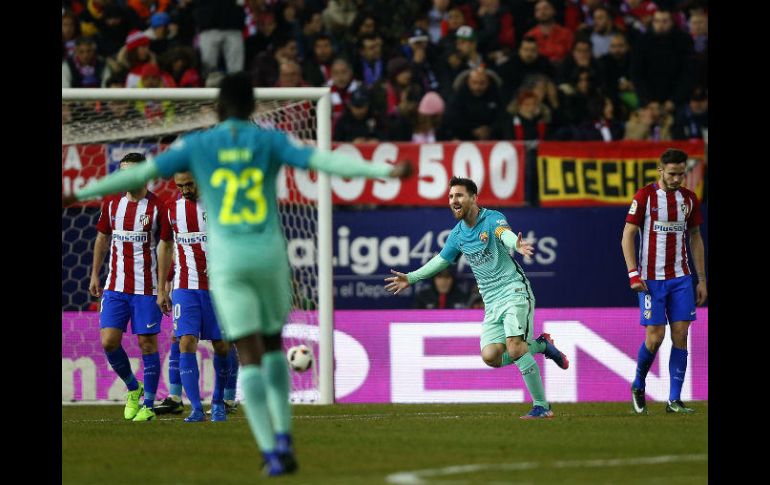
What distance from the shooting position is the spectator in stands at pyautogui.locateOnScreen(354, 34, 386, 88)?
19.1 meters

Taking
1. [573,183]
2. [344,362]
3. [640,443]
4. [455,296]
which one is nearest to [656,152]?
[573,183]

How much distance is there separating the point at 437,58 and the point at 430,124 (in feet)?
5.61

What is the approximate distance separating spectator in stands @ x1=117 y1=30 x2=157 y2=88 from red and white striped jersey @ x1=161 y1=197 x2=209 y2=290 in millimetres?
6849

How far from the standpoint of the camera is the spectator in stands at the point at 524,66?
61.1 feet

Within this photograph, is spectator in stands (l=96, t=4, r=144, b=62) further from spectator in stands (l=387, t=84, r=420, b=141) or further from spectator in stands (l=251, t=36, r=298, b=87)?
spectator in stands (l=387, t=84, r=420, b=141)

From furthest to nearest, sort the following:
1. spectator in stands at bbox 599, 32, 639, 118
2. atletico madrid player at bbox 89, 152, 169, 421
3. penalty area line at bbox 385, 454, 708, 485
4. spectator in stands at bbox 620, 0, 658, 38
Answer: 1. spectator in stands at bbox 620, 0, 658, 38
2. spectator in stands at bbox 599, 32, 639, 118
3. atletico madrid player at bbox 89, 152, 169, 421
4. penalty area line at bbox 385, 454, 708, 485

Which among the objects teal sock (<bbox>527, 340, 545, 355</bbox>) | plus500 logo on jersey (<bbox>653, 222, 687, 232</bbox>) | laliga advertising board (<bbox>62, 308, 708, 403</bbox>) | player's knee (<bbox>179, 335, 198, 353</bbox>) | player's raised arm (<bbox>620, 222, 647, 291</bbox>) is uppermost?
plus500 logo on jersey (<bbox>653, 222, 687, 232</bbox>)

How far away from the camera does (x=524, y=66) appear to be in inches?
738

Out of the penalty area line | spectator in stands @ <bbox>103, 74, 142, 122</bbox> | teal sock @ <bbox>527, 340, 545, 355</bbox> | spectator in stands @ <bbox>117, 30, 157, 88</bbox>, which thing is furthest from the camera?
spectator in stands @ <bbox>117, 30, 157, 88</bbox>

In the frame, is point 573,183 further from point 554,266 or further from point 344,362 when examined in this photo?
point 344,362

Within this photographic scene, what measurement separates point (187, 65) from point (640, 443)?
11.0 meters

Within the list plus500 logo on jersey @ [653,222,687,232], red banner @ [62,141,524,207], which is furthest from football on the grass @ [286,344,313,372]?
red banner @ [62,141,524,207]

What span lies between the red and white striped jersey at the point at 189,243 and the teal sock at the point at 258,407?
4433mm

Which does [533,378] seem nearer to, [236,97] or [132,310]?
[132,310]
